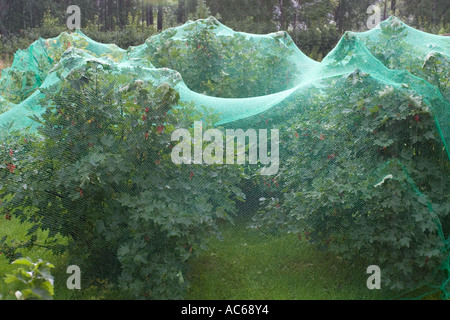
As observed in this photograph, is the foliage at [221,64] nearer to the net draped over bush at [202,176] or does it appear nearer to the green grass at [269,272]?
the net draped over bush at [202,176]

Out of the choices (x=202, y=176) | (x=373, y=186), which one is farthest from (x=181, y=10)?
(x=373, y=186)

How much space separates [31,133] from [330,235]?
2653 millimetres

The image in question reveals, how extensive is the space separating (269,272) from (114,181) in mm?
1432

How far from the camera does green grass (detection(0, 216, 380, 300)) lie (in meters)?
3.30

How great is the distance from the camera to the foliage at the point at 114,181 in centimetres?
312

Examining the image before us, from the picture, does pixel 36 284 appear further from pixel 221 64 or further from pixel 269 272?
pixel 221 64

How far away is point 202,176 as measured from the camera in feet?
11.1

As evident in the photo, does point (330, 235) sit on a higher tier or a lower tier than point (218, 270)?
higher

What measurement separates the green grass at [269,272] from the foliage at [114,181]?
474mm

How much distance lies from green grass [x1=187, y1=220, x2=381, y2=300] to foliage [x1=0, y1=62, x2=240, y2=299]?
47 centimetres

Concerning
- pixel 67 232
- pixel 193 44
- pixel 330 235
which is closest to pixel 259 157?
pixel 330 235

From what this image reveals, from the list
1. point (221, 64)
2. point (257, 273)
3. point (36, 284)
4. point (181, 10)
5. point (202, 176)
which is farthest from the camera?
point (181, 10)

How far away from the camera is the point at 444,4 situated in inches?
751
